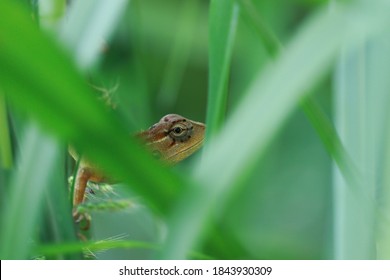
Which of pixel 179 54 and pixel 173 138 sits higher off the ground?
pixel 179 54

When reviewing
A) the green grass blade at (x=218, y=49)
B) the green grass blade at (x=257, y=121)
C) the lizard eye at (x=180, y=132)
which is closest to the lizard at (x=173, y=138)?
the lizard eye at (x=180, y=132)

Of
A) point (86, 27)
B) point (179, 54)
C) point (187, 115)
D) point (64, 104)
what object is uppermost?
point (179, 54)

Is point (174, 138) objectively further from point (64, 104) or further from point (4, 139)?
point (64, 104)

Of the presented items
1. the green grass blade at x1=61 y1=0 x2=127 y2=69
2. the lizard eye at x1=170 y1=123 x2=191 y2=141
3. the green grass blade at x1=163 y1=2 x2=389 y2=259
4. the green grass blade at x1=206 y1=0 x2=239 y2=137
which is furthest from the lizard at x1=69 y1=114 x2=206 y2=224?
the green grass blade at x1=163 y1=2 x2=389 y2=259

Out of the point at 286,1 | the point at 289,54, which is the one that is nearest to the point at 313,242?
the point at 286,1

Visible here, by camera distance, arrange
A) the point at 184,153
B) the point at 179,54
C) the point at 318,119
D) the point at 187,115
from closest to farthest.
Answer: the point at 318,119, the point at 184,153, the point at 187,115, the point at 179,54

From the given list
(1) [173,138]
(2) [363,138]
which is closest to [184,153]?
(1) [173,138]

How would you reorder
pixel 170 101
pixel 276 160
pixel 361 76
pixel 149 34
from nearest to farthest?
pixel 361 76 < pixel 170 101 < pixel 276 160 < pixel 149 34

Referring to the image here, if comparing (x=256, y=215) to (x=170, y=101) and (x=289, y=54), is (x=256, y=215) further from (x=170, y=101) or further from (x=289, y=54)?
(x=289, y=54)

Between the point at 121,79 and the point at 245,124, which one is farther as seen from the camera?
the point at 121,79
